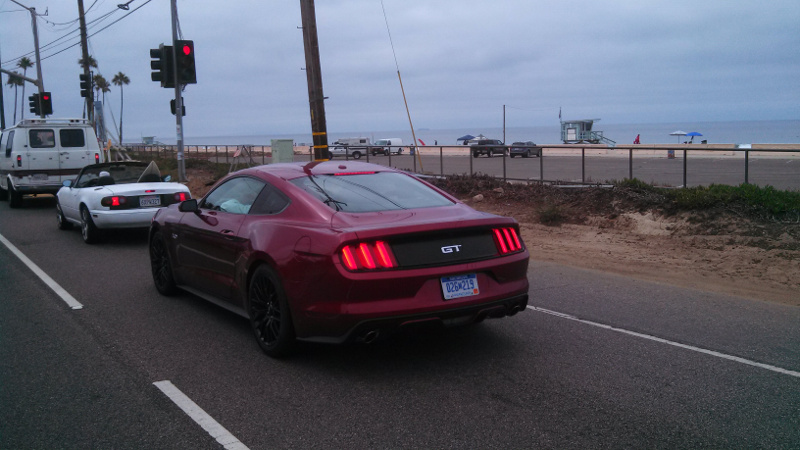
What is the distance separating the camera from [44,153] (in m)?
19.0

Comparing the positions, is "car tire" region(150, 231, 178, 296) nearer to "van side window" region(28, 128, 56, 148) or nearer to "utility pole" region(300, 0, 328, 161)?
"utility pole" region(300, 0, 328, 161)

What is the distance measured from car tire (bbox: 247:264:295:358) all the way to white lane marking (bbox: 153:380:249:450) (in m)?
0.86

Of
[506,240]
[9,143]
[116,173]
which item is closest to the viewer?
[506,240]

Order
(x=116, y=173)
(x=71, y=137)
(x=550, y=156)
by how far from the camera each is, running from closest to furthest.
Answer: (x=116, y=173) → (x=71, y=137) → (x=550, y=156)

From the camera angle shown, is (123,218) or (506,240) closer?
(506,240)

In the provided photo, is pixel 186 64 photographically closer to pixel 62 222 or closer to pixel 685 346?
pixel 62 222

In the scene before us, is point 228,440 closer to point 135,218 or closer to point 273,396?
point 273,396

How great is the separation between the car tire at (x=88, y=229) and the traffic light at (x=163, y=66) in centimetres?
883

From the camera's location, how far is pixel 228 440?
415cm

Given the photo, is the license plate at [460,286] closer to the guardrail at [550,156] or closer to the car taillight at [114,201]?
the guardrail at [550,156]

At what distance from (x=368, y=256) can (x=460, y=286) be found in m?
0.75

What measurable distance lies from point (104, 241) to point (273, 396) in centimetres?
903

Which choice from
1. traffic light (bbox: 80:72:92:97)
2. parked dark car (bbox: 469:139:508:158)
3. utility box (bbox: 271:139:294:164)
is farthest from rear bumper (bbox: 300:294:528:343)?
traffic light (bbox: 80:72:92:97)

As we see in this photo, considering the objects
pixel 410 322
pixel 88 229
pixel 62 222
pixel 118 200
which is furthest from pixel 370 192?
pixel 62 222
